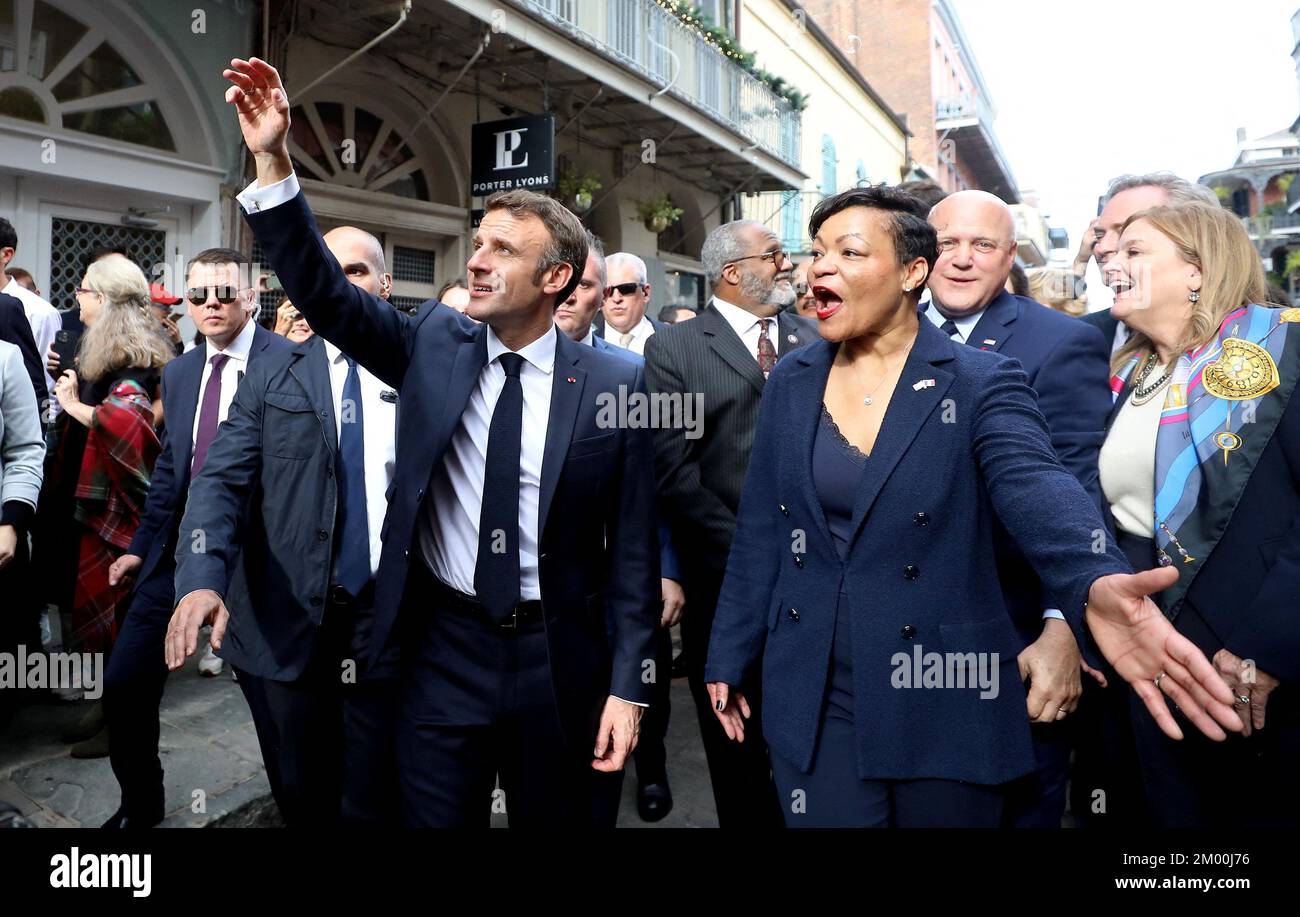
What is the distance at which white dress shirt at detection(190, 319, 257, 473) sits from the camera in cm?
360

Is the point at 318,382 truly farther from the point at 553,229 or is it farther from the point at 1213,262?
the point at 1213,262

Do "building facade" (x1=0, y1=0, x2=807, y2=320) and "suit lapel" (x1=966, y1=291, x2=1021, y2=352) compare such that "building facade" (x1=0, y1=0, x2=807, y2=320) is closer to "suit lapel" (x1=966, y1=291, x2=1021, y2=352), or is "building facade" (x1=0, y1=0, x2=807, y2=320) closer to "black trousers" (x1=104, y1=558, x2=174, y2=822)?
"black trousers" (x1=104, y1=558, x2=174, y2=822)

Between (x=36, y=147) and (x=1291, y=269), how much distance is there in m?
31.8

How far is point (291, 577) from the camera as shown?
300 centimetres

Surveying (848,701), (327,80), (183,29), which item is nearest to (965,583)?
(848,701)

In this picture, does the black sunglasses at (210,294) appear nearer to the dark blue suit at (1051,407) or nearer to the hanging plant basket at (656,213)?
the dark blue suit at (1051,407)

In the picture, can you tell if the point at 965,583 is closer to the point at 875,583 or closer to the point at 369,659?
the point at 875,583

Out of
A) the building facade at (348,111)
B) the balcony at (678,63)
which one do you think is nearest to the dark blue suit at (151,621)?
the building facade at (348,111)

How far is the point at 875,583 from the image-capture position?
2.13 meters

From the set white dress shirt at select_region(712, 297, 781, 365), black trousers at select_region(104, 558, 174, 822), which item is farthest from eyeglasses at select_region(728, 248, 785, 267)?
black trousers at select_region(104, 558, 174, 822)

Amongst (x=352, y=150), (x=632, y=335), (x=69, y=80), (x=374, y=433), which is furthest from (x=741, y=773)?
(x=352, y=150)

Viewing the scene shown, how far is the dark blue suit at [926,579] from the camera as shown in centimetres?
207

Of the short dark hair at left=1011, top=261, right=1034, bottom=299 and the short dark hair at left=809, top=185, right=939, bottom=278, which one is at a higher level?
the short dark hair at left=1011, top=261, right=1034, bottom=299
